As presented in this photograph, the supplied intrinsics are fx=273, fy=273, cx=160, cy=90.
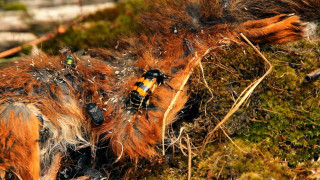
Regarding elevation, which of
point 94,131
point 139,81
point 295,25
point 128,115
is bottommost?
point 94,131

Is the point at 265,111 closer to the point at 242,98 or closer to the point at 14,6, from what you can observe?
the point at 242,98

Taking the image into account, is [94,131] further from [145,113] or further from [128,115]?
[145,113]

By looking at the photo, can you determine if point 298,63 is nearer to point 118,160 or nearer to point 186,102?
point 186,102

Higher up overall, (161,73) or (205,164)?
(161,73)

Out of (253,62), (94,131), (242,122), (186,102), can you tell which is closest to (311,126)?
(242,122)

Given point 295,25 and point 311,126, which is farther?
point 295,25

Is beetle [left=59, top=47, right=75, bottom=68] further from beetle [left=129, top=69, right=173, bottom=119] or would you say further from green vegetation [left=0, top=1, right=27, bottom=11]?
green vegetation [left=0, top=1, right=27, bottom=11]

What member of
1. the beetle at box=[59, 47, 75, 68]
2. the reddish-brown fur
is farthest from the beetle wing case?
the beetle at box=[59, 47, 75, 68]
